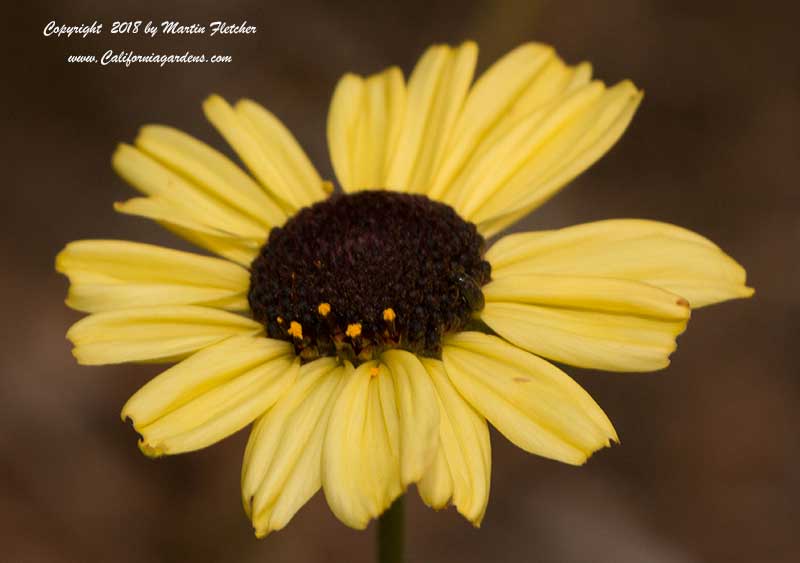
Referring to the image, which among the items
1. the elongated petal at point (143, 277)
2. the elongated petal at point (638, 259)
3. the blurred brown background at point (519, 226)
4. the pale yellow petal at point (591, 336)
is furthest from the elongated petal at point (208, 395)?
the blurred brown background at point (519, 226)

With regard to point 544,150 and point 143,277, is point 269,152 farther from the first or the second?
point 544,150

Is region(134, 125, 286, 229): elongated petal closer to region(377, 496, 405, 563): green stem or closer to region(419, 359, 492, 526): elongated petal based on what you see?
region(377, 496, 405, 563): green stem

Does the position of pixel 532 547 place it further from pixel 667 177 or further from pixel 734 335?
pixel 667 177

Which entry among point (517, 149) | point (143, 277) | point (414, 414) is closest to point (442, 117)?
point (517, 149)

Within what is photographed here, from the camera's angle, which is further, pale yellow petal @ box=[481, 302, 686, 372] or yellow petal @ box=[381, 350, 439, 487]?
pale yellow petal @ box=[481, 302, 686, 372]

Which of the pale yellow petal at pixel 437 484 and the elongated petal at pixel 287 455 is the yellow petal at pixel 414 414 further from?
the elongated petal at pixel 287 455

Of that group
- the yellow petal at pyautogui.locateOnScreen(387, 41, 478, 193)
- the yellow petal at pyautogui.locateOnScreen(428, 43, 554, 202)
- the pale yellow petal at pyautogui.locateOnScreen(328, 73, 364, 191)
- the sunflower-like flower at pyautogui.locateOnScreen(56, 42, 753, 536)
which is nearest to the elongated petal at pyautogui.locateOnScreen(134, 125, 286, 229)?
the sunflower-like flower at pyautogui.locateOnScreen(56, 42, 753, 536)
